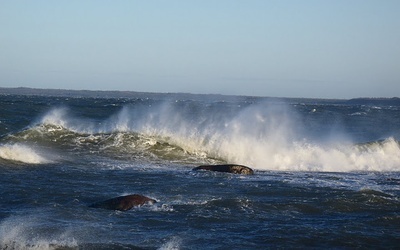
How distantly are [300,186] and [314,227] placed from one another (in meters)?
5.05

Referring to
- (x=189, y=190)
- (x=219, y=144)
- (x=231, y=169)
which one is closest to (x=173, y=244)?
(x=189, y=190)

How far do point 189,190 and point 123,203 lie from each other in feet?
9.24

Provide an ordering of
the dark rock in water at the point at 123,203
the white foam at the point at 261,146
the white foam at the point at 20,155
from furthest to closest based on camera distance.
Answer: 1. the white foam at the point at 261,146
2. the white foam at the point at 20,155
3. the dark rock in water at the point at 123,203

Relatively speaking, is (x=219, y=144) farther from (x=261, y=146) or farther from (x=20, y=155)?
(x=20, y=155)

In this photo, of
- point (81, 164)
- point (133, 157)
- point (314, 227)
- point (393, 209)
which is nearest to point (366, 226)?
point (314, 227)

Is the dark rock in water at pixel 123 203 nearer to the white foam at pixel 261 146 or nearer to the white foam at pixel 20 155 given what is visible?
the white foam at pixel 20 155

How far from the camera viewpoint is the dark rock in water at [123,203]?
44.3 feet

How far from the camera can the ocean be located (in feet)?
37.1

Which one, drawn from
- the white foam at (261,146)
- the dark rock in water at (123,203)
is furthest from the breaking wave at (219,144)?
the dark rock in water at (123,203)

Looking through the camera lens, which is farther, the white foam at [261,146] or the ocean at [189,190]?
the white foam at [261,146]

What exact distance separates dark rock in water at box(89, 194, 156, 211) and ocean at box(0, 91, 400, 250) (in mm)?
217

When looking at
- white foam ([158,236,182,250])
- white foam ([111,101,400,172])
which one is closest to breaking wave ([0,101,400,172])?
white foam ([111,101,400,172])

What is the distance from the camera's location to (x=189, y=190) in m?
16.1

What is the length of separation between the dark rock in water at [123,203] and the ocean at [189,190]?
217 millimetres
